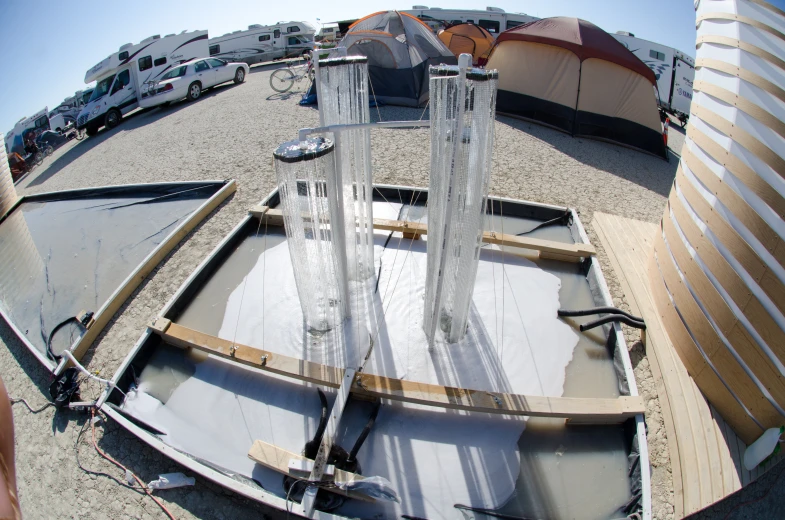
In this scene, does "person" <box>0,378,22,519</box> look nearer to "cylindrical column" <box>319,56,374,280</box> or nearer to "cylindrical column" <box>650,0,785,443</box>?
"cylindrical column" <box>319,56,374,280</box>

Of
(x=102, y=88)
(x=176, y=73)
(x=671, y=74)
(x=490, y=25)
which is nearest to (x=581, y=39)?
(x=671, y=74)

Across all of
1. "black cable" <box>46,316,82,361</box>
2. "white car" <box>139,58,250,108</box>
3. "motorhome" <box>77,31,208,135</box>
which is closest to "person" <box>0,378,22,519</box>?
"black cable" <box>46,316,82,361</box>

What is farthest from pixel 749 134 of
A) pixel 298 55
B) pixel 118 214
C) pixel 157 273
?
pixel 298 55

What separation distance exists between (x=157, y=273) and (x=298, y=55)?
57.1ft

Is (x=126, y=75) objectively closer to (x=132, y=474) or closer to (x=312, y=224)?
(x=312, y=224)

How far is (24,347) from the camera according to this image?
3.47 m

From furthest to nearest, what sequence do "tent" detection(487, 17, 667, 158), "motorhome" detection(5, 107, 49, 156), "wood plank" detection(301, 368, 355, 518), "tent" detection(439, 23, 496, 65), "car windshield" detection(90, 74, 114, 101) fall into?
1. "motorhome" detection(5, 107, 49, 156)
2. "tent" detection(439, 23, 496, 65)
3. "car windshield" detection(90, 74, 114, 101)
4. "tent" detection(487, 17, 667, 158)
5. "wood plank" detection(301, 368, 355, 518)

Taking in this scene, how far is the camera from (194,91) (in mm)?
11695

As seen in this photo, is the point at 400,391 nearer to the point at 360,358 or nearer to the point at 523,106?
the point at 360,358

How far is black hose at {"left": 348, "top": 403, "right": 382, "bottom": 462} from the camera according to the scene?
233cm

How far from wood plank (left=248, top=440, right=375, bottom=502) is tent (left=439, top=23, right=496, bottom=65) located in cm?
1245

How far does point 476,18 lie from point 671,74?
27.8ft

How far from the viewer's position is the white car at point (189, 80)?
11037 mm

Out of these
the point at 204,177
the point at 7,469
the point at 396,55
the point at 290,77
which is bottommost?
the point at 204,177
